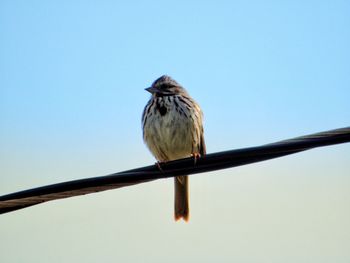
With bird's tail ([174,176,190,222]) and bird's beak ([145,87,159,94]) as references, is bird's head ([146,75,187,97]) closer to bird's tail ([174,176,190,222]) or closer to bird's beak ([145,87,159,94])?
bird's beak ([145,87,159,94])

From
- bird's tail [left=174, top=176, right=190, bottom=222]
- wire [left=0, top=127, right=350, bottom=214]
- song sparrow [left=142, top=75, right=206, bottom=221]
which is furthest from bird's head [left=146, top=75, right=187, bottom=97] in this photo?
wire [left=0, top=127, right=350, bottom=214]

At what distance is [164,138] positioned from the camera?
28.7 feet

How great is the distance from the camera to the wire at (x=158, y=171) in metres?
5.14

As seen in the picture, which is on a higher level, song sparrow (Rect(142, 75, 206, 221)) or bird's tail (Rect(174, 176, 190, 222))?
song sparrow (Rect(142, 75, 206, 221))

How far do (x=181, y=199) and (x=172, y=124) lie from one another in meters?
1.73

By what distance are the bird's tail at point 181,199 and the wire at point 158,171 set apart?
4.25 metres

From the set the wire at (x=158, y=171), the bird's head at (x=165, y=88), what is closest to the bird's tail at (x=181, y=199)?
the bird's head at (x=165, y=88)

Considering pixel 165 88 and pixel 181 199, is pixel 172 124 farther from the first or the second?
pixel 181 199

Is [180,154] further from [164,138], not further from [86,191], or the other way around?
[86,191]

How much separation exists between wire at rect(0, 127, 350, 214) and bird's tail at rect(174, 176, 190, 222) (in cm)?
425

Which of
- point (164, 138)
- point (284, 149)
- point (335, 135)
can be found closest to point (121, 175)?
point (284, 149)

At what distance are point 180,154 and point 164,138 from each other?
37 centimetres

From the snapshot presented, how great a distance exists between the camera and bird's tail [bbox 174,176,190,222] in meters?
10.0

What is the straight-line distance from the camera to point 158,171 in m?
5.55
